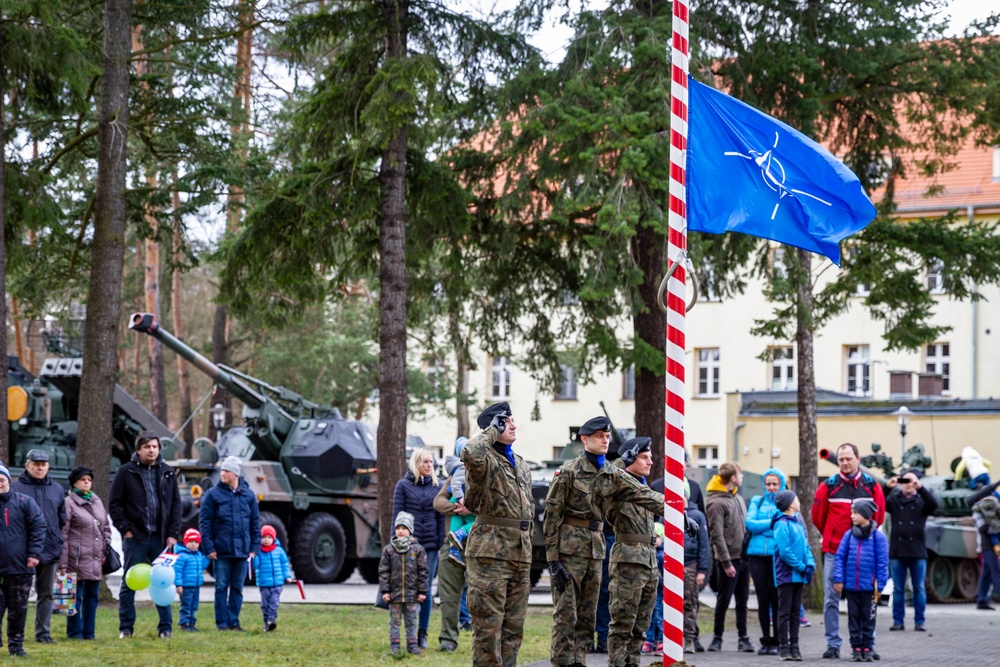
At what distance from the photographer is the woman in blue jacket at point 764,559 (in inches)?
512

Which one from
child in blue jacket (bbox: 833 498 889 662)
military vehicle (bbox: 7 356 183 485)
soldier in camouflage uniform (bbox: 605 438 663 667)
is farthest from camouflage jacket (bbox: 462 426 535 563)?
military vehicle (bbox: 7 356 183 485)

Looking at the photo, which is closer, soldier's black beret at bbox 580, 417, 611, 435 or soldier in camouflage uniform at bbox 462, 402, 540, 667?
soldier in camouflage uniform at bbox 462, 402, 540, 667

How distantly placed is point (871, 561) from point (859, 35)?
8.03 metres

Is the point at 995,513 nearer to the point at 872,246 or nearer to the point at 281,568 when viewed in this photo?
the point at 872,246

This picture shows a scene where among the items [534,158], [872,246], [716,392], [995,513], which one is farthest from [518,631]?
[716,392]

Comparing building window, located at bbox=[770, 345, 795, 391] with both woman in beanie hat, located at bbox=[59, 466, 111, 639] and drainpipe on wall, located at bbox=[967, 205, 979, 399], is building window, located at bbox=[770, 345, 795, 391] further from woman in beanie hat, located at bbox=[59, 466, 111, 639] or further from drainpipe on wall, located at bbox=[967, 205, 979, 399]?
woman in beanie hat, located at bbox=[59, 466, 111, 639]

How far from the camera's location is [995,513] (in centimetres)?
2039

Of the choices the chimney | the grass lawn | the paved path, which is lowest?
the paved path

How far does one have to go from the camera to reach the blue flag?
31.2 feet

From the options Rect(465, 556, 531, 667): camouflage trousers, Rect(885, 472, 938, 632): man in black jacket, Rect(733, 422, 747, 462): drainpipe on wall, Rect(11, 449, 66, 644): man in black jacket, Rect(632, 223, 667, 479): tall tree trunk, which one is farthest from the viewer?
Rect(733, 422, 747, 462): drainpipe on wall

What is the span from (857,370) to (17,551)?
119 ft

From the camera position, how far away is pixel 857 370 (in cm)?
4466

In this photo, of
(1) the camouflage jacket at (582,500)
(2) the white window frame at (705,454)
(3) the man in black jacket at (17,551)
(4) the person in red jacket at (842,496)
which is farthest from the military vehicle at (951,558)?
(2) the white window frame at (705,454)

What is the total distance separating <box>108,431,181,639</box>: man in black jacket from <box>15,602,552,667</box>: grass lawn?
11.0 inches
